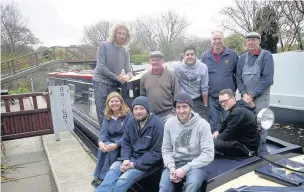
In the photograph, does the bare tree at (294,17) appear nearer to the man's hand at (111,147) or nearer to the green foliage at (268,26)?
the green foliage at (268,26)

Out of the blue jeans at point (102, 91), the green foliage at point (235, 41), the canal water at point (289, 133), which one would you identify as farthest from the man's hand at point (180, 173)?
the green foliage at point (235, 41)

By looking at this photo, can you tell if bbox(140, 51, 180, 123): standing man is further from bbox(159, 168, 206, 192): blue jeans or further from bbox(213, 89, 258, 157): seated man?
bbox(159, 168, 206, 192): blue jeans

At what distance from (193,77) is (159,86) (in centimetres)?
45

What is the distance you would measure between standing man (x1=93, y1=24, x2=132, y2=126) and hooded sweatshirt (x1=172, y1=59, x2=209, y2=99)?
656 millimetres

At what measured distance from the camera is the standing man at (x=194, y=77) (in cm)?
332

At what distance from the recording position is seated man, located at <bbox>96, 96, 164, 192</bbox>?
262cm

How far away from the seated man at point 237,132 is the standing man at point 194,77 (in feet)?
2.36

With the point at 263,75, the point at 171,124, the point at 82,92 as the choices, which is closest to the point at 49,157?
the point at 82,92

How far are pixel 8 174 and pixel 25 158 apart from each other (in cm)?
73

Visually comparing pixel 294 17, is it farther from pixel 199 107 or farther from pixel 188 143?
pixel 188 143

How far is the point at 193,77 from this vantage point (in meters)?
3.35

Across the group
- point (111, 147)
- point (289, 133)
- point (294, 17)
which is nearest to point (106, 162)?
point (111, 147)

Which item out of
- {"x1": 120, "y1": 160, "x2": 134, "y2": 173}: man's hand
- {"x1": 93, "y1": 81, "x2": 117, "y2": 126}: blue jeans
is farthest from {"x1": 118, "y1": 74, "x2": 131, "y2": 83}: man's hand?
{"x1": 120, "y1": 160, "x2": 134, "y2": 173}: man's hand

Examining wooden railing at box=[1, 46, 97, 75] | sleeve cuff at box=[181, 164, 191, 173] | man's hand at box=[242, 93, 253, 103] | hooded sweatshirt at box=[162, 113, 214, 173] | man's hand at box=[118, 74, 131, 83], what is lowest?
sleeve cuff at box=[181, 164, 191, 173]
